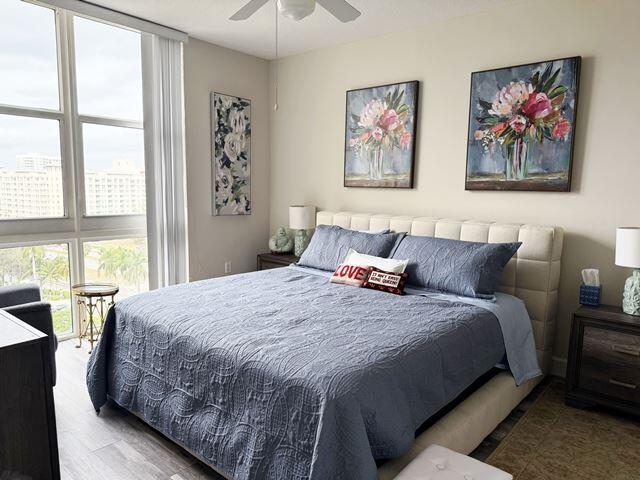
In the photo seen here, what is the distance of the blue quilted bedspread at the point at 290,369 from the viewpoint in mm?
1635

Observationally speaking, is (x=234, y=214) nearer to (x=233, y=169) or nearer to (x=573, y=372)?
(x=233, y=169)

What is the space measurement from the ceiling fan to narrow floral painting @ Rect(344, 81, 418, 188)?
4.95ft

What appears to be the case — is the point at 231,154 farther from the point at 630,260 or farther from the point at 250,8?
the point at 630,260

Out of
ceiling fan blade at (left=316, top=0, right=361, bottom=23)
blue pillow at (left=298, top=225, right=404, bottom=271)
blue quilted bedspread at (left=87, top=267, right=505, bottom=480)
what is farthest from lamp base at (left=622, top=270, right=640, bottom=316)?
ceiling fan blade at (left=316, top=0, right=361, bottom=23)

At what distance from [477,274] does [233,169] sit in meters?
2.80

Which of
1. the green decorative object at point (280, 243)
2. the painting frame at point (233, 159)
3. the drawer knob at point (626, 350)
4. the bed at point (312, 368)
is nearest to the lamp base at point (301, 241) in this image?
the green decorative object at point (280, 243)

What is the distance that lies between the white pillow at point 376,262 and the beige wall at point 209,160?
5.67 ft

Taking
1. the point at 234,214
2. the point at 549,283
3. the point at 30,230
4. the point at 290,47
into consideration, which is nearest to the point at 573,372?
the point at 549,283

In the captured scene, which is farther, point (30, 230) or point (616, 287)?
point (30, 230)

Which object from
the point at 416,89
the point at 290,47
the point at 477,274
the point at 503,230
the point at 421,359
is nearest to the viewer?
the point at 421,359

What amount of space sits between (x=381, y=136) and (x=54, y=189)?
2831 mm

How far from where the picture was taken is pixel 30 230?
3506mm

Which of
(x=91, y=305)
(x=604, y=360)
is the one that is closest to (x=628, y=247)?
(x=604, y=360)

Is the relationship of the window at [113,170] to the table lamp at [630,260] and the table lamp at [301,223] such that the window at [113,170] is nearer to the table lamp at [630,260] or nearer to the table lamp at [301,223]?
the table lamp at [301,223]
